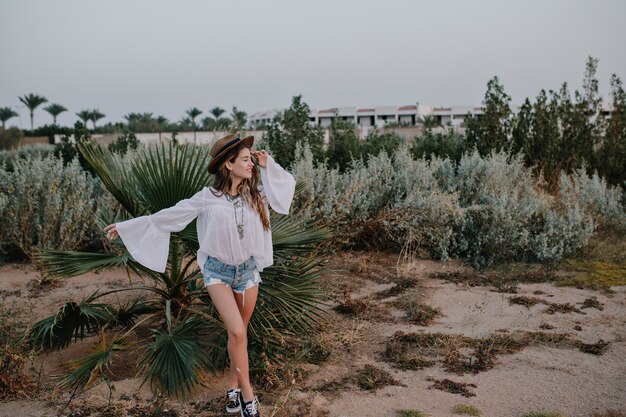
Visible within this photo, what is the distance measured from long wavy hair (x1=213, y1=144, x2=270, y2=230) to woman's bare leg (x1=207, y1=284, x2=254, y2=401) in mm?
522

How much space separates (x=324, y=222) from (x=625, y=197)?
5727mm

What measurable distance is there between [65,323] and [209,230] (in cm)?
176

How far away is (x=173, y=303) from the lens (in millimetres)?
4938

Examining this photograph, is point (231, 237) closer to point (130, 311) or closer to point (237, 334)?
point (237, 334)

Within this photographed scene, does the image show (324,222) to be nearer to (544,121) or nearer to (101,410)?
(101,410)

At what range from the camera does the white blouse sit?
365cm

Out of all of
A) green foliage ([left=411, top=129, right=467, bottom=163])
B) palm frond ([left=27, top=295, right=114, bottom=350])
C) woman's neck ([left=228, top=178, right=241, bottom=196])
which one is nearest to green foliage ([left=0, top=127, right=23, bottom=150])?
green foliage ([left=411, top=129, right=467, bottom=163])

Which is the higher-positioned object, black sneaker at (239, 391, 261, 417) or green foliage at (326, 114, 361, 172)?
green foliage at (326, 114, 361, 172)

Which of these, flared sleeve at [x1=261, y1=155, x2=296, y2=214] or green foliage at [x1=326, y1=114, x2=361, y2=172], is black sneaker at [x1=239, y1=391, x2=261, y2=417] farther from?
green foliage at [x1=326, y1=114, x2=361, y2=172]

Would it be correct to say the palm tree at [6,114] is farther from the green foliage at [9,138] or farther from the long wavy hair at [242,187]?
the long wavy hair at [242,187]

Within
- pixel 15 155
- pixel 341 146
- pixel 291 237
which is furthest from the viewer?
pixel 15 155

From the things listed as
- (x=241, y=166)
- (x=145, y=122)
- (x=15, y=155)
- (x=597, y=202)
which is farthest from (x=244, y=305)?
(x=145, y=122)

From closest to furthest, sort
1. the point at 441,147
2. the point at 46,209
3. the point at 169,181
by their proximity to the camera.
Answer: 1. the point at 169,181
2. the point at 46,209
3. the point at 441,147

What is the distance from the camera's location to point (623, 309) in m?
5.91
